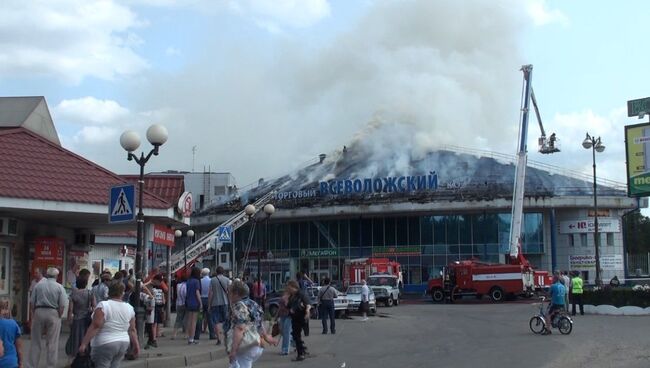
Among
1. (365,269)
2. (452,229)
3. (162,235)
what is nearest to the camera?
(162,235)

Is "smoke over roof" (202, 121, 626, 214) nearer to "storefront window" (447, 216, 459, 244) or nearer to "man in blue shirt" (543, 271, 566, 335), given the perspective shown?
"storefront window" (447, 216, 459, 244)

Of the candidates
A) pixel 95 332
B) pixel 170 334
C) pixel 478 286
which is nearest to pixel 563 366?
pixel 95 332

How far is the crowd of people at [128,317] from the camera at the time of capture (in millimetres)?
8578

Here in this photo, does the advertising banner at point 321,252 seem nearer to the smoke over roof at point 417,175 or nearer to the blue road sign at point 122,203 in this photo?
the smoke over roof at point 417,175

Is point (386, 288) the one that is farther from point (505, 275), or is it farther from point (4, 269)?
point (4, 269)

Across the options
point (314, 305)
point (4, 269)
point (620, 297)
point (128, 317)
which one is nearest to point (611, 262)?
point (620, 297)

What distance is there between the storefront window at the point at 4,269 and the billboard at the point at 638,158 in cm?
2801

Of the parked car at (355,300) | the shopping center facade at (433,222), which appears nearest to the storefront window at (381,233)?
the shopping center facade at (433,222)

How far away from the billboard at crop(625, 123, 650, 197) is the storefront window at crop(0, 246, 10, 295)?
2801cm

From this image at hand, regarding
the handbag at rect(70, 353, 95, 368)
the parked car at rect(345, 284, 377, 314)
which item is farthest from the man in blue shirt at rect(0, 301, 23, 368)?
the parked car at rect(345, 284, 377, 314)

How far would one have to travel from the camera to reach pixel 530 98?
1921 inches

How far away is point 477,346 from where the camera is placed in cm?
1739

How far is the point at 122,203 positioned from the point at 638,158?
2781 cm

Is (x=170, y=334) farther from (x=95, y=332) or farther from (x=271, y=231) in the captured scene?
(x=271, y=231)
